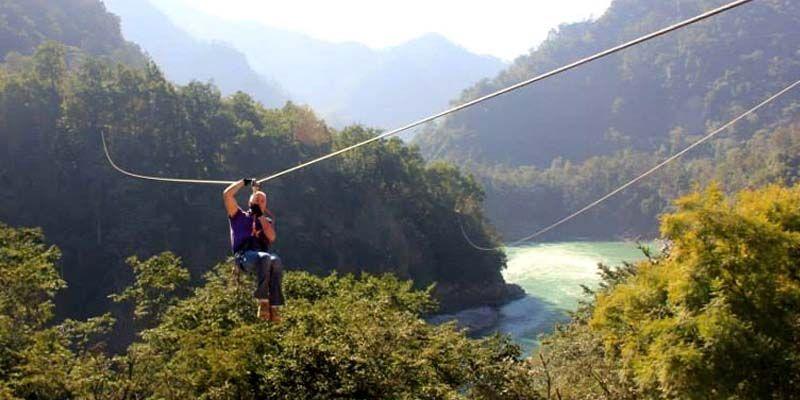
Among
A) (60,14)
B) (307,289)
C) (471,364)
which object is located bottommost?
(471,364)

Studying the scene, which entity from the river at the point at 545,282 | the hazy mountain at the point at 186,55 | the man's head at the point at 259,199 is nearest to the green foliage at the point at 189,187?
the river at the point at 545,282

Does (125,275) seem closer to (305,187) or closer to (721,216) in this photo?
(305,187)

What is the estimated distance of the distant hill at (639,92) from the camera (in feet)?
325

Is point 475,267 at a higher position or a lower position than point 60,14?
lower

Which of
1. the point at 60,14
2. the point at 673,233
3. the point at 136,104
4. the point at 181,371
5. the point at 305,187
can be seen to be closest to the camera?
the point at 673,233

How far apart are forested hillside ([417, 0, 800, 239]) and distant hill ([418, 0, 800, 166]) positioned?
7.0 inches

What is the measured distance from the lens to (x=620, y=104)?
109750mm

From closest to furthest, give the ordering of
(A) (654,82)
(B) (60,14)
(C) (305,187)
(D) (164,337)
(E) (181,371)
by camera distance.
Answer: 1. (E) (181,371)
2. (D) (164,337)
3. (C) (305,187)
4. (B) (60,14)
5. (A) (654,82)

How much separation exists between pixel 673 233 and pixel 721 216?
30.4 inches

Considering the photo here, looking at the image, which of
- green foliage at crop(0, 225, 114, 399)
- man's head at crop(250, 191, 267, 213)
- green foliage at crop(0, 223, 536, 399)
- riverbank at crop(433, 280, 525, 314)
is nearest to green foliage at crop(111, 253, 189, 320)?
green foliage at crop(0, 223, 536, 399)

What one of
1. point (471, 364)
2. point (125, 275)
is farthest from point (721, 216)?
point (125, 275)

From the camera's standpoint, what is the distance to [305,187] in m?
35.8

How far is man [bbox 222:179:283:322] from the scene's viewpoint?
19.7 feet

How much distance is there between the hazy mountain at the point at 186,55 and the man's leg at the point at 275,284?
6309 inches
